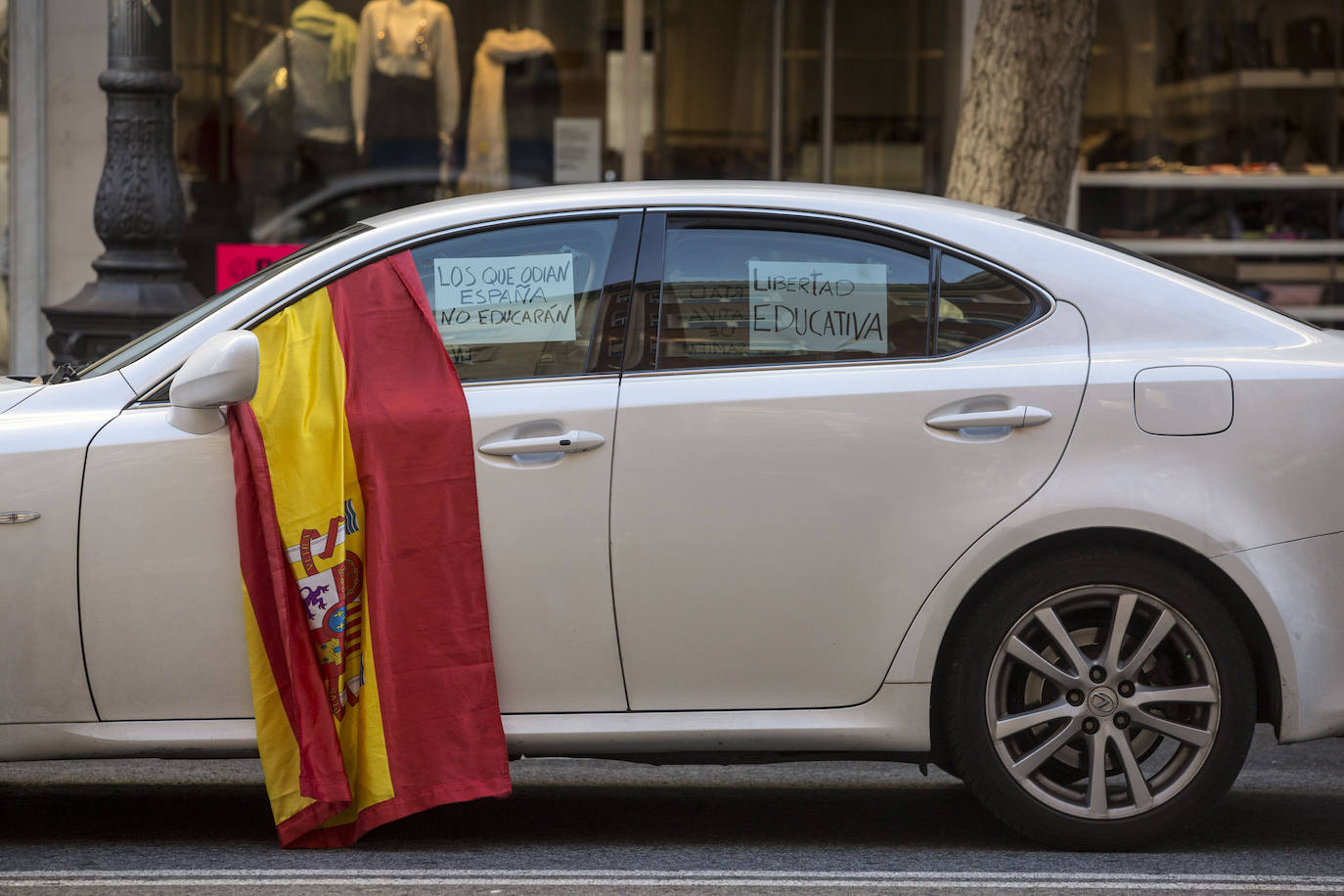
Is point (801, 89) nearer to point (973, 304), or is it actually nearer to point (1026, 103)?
point (1026, 103)

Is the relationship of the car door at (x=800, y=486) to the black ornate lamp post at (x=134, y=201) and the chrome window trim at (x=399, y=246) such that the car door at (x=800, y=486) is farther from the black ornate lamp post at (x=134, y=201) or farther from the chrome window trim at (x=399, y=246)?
the black ornate lamp post at (x=134, y=201)

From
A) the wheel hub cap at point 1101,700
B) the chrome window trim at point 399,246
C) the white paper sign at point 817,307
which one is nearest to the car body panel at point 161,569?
the chrome window trim at point 399,246

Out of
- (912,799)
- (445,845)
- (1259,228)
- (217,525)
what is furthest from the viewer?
(1259,228)

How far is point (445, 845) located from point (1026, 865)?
146 centimetres

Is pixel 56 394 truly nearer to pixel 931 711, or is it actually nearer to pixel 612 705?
pixel 612 705

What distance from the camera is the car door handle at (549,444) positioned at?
3.99m

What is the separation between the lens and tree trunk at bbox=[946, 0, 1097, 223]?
304 inches

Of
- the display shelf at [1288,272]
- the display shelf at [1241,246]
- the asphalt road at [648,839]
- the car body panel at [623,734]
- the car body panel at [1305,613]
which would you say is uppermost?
the display shelf at [1241,246]

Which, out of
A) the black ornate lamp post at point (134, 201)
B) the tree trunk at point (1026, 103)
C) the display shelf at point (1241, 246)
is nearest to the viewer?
the black ornate lamp post at point (134, 201)

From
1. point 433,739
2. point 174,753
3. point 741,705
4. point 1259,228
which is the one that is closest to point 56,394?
point 174,753

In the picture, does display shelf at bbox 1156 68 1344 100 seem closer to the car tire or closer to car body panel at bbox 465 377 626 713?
the car tire

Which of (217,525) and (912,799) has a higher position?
(217,525)

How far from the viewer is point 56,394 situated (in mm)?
4113

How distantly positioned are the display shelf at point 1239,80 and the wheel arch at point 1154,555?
7.83 m
